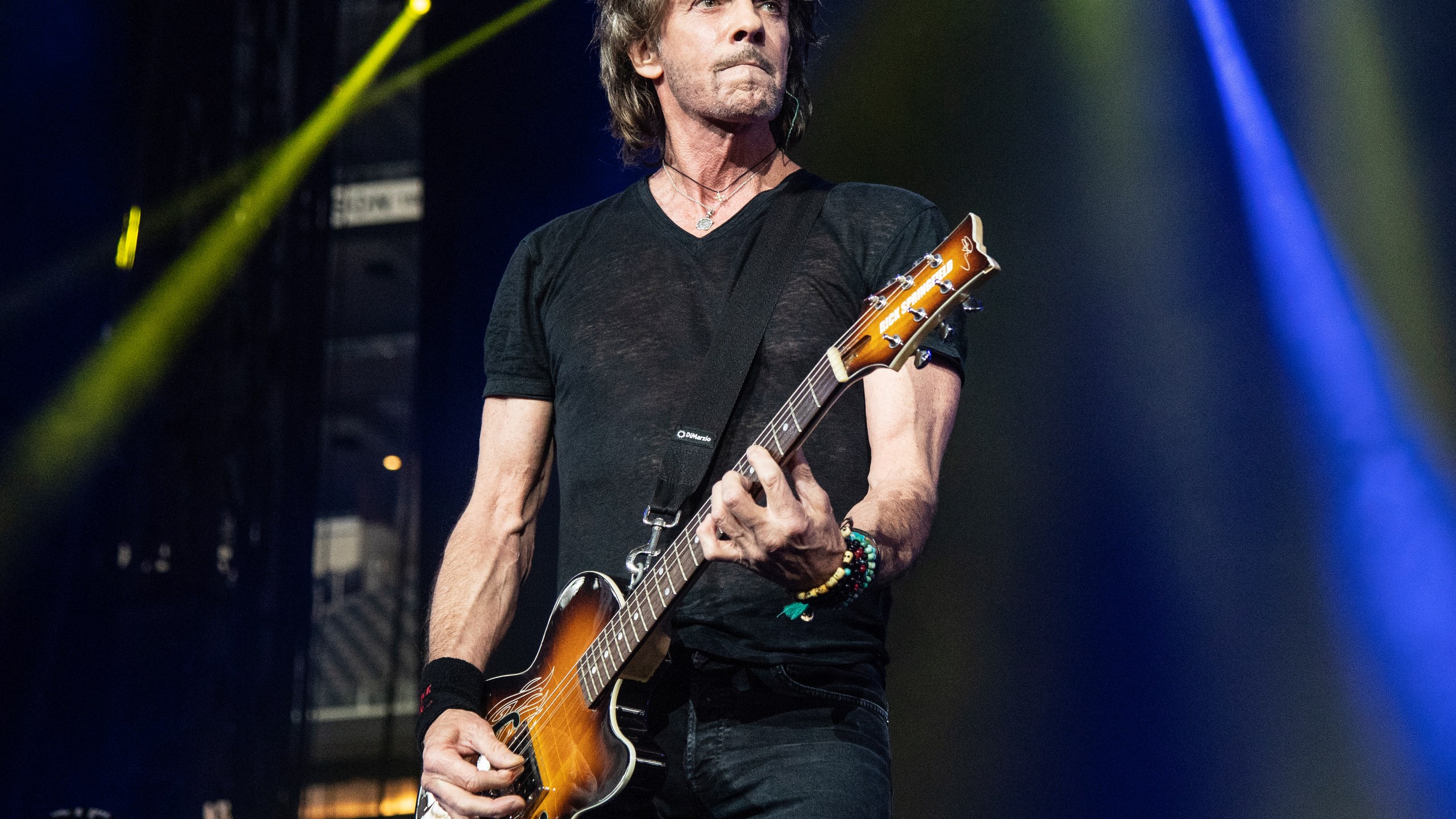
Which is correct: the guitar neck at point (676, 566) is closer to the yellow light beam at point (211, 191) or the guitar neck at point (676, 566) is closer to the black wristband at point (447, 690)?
the black wristband at point (447, 690)

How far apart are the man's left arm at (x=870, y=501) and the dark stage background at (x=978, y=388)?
8.72ft

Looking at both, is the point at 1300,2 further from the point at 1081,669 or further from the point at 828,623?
the point at 828,623

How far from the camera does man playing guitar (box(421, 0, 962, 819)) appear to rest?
207 centimetres

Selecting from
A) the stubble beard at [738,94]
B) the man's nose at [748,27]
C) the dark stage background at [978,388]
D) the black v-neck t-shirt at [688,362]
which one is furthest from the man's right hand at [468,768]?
the dark stage background at [978,388]

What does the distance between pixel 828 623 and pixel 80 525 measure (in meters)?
4.30

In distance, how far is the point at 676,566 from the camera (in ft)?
6.77

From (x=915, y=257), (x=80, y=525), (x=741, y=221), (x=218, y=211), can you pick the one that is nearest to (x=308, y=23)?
(x=218, y=211)

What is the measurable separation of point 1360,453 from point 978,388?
140 centimetres

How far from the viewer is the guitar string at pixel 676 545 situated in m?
1.97

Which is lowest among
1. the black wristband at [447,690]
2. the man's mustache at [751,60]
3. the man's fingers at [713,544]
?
the black wristband at [447,690]

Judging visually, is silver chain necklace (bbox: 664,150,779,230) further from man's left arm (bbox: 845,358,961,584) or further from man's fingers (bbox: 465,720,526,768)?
man's fingers (bbox: 465,720,526,768)

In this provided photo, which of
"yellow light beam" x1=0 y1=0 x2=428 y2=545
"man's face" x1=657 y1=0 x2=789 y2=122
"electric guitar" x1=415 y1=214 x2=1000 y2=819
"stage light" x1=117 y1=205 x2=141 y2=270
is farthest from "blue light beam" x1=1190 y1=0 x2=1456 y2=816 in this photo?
"stage light" x1=117 y1=205 x2=141 y2=270

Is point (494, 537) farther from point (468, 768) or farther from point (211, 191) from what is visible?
point (211, 191)

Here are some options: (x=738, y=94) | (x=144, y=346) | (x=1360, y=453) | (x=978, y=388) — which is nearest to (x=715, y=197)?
(x=738, y=94)
